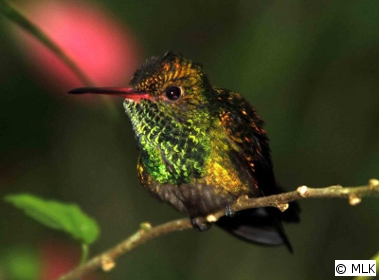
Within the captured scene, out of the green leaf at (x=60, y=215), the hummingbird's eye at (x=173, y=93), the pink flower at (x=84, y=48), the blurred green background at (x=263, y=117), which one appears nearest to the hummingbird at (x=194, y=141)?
the hummingbird's eye at (x=173, y=93)

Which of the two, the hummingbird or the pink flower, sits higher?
the pink flower

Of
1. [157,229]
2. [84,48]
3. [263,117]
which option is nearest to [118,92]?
[157,229]

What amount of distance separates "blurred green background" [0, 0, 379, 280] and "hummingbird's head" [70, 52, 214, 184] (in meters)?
0.63

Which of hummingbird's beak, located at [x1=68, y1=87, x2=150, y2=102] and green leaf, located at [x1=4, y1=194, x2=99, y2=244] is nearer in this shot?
hummingbird's beak, located at [x1=68, y1=87, x2=150, y2=102]

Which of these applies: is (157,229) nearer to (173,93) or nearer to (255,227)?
(173,93)

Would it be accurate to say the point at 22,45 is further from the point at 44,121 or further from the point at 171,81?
the point at 171,81

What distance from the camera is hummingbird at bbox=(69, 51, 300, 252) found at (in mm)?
1204

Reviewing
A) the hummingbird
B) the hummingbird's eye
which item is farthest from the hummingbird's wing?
the hummingbird's eye

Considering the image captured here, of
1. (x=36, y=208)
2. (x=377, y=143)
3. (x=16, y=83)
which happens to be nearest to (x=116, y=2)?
(x=16, y=83)

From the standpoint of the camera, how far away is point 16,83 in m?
2.93

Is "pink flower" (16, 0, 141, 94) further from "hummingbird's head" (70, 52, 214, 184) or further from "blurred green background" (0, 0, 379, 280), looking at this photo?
"hummingbird's head" (70, 52, 214, 184)

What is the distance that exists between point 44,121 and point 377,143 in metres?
1.50

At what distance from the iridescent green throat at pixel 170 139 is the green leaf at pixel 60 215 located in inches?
6.8

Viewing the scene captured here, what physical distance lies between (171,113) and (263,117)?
988 mm
